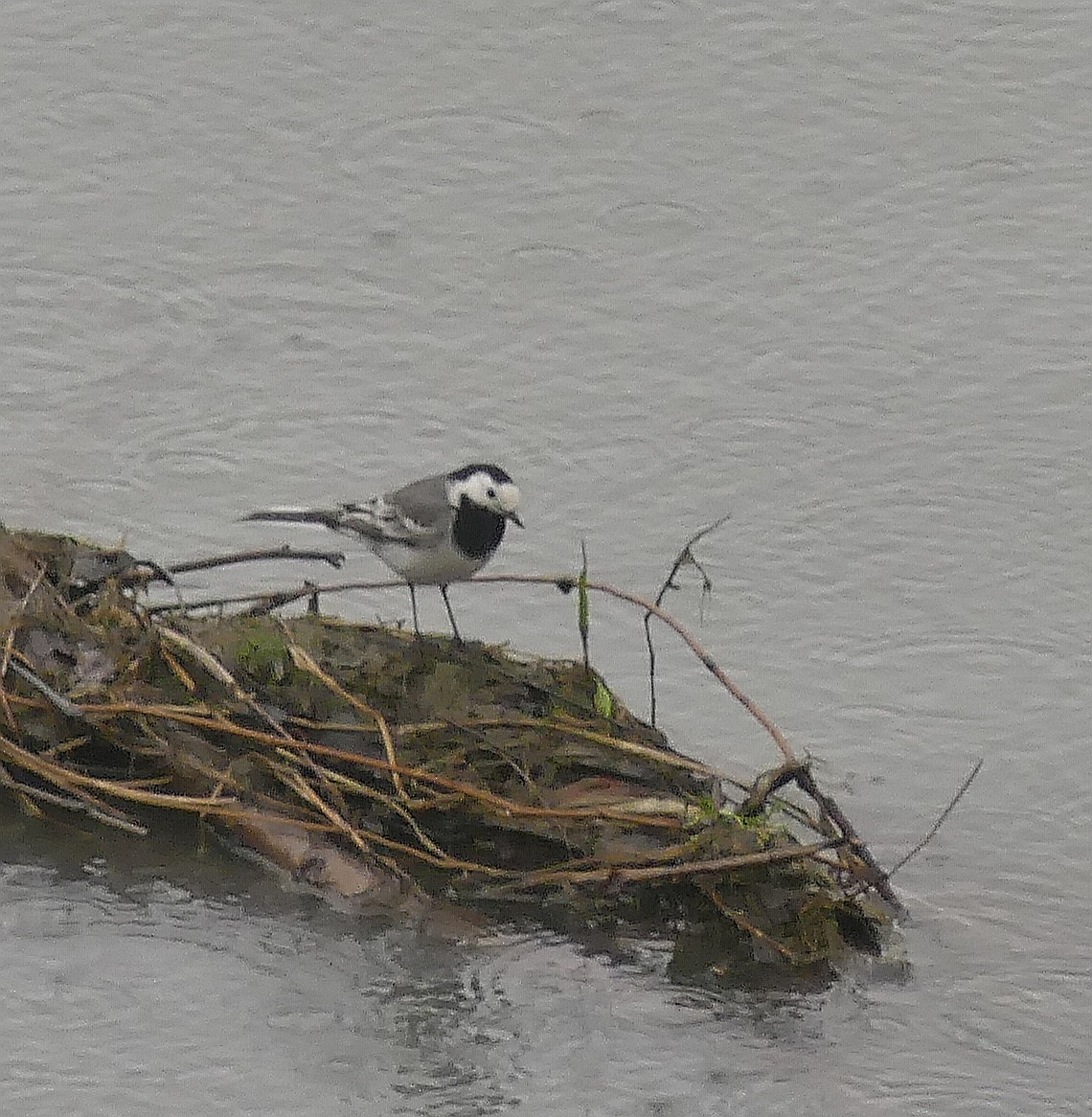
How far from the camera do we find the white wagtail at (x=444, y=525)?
24.8 ft

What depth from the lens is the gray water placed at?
6207 mm

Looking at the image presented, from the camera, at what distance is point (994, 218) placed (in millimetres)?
10344

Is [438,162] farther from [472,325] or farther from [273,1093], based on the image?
[273,1093]

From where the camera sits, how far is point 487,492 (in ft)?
24.9

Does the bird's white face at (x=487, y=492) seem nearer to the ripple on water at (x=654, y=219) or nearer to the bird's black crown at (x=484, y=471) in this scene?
the bird's black crown at (x=484, y=471)

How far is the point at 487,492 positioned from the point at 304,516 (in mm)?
783

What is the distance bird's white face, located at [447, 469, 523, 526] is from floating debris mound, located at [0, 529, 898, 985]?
1.44 ft

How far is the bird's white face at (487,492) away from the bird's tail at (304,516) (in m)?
0.54

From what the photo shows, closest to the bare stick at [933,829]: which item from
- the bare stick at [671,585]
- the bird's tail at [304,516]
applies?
the bare stick at [671,585]

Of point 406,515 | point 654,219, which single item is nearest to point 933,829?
point 406,515

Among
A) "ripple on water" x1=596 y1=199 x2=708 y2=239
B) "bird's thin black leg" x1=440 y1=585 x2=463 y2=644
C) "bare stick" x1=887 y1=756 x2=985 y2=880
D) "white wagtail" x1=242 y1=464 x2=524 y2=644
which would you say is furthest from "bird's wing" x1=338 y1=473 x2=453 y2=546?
"ripple on water" x1=596 y1=199 x2=708 y2=239

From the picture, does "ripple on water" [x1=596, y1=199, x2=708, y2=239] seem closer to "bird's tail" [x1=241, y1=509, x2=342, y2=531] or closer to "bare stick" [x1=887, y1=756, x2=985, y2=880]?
"bird's tail" [x1=241, y1=509, x2=342, y2=531]

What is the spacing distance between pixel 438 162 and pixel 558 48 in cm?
90

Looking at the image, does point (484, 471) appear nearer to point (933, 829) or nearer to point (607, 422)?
point (933, 829)
